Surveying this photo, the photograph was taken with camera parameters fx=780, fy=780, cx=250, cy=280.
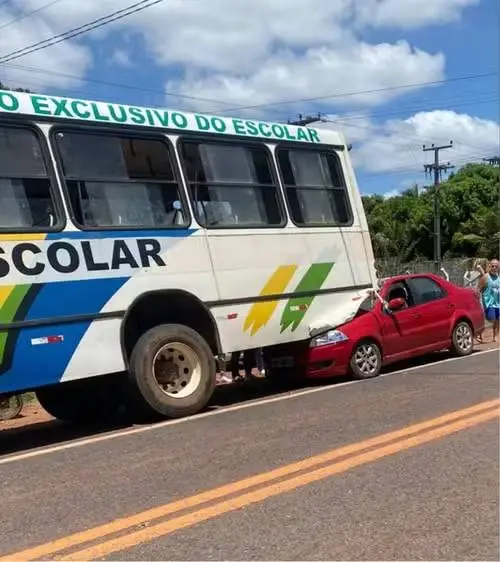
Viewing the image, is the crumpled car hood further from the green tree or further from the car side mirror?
the green tree

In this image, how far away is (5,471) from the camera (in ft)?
20.9

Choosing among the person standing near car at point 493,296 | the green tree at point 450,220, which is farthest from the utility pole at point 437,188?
the person standing near car at point 493,296

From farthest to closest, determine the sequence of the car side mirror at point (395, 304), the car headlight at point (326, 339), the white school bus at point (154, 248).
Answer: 1. the car side mirror at point (395, 304)
2. the car headlight at point (326, 339)
3. the white school bus at point (154, 248)

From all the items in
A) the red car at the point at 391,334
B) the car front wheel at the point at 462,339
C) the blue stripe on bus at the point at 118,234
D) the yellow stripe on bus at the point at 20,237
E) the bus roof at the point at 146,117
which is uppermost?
the bus roof at the point at 146,117

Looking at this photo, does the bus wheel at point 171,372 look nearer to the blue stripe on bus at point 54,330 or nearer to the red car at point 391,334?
the blue stripe on bus at point 54,330

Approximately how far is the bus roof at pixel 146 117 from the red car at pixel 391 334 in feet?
8.16

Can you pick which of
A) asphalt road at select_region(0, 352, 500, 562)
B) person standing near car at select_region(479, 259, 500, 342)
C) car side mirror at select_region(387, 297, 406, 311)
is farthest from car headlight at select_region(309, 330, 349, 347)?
person standing near car at select_region(479, 259, 500, 342)

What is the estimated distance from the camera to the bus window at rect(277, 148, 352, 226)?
993 cm

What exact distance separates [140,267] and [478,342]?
8791 mm

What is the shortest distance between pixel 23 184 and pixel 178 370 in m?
2.62

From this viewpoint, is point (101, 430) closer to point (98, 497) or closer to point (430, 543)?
point (98, 497)

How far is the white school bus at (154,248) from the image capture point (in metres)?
7.35

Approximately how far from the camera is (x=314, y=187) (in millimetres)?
10312

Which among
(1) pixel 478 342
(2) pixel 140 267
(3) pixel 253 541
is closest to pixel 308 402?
(2) pixel 140 267
